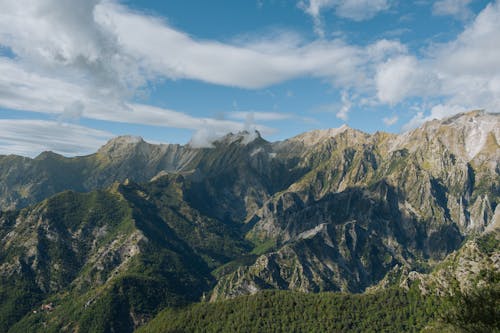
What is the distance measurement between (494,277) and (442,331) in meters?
28.2

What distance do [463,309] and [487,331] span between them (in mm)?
11964

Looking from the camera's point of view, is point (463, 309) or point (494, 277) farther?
point (494, 277)

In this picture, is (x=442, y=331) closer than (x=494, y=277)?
Yes

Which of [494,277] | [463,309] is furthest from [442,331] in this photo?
[494,277]

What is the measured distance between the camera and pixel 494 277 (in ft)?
362

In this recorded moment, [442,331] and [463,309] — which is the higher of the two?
[463,309]

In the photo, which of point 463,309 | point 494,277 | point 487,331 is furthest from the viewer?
point 494,277

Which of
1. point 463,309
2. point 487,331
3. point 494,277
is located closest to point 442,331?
point 463,309

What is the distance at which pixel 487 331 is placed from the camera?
3216 inches

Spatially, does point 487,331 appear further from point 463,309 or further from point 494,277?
point 494,277

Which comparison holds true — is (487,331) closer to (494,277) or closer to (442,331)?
(442,331)

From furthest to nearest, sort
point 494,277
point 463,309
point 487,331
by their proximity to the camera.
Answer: point 494,277, point 463,309, point 487,331

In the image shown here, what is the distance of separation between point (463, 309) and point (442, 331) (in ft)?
23.6

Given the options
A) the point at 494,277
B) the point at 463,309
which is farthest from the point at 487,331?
the point at 494,277
